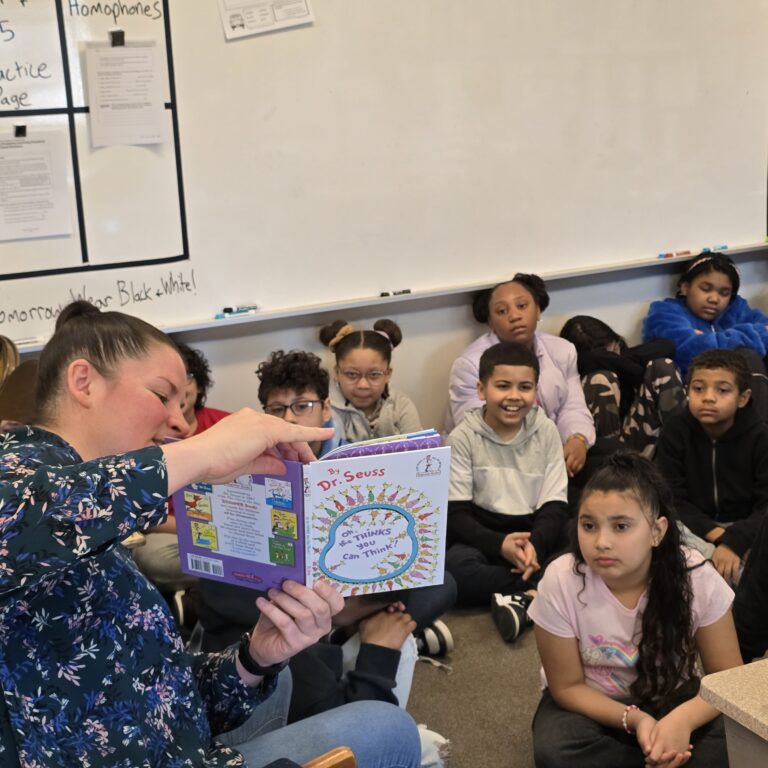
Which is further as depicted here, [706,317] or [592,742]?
[706,317]

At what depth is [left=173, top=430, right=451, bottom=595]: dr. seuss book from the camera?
126cm

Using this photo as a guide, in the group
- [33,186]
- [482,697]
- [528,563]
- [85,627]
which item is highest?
[33,186]

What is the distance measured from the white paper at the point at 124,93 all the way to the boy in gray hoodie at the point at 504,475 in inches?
52.4

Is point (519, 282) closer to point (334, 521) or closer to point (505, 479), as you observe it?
point (505, 479)

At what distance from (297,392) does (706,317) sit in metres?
2.11

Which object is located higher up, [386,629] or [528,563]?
[386,629]

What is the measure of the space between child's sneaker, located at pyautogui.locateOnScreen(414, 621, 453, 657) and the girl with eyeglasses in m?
0.77

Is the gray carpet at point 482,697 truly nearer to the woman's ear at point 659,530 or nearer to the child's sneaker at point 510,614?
the child's sneaker at point 510,614

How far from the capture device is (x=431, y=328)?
3660 millimetres

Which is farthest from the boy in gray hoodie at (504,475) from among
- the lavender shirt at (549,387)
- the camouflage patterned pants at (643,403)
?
the camouflage patterned pants at (643,403)

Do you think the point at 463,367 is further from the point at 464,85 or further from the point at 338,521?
the point at 338,521

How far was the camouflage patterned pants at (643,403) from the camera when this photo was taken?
368 cm

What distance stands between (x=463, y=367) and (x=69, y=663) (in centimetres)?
258

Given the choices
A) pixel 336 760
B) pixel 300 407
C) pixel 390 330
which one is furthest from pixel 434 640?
pixel 336 760
